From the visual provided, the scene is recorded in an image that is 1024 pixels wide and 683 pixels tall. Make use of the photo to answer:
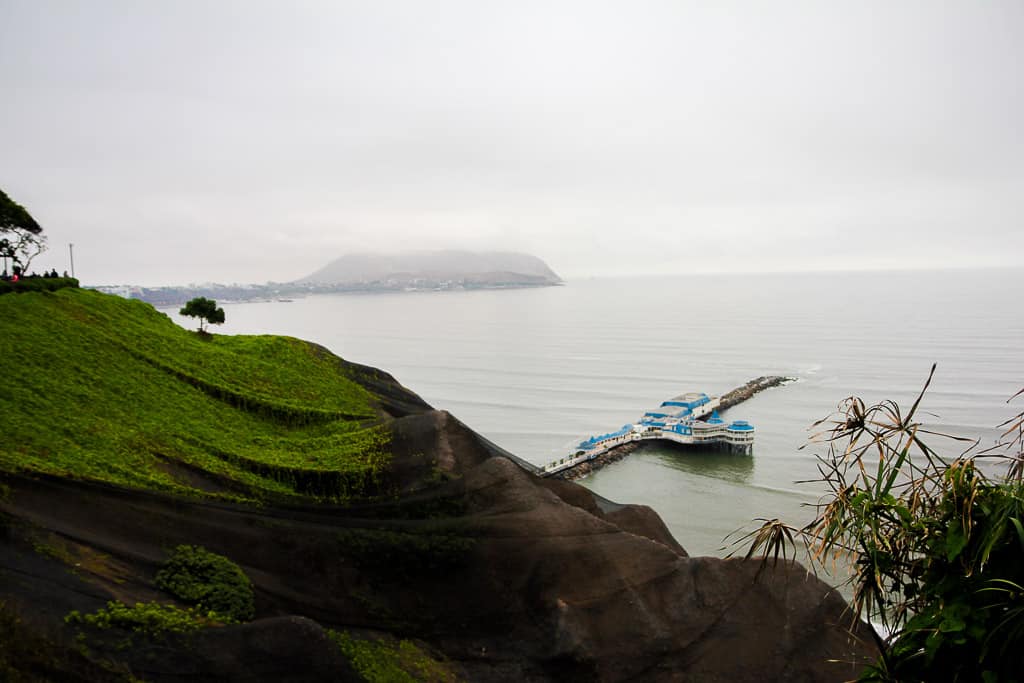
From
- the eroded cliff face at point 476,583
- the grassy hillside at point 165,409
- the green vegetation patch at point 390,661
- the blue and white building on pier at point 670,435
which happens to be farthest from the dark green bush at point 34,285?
the blue and white building on pier at point 670,435

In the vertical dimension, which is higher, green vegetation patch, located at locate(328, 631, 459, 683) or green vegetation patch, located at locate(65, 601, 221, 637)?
green vegetation patch, located at locate(65, 601, 221, 637)

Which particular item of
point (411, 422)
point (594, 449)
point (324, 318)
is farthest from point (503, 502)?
point (324, 318)

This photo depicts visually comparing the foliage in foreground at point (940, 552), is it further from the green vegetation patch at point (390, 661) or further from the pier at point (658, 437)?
the pier at point (658, 437)

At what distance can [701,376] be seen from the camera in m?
57.2

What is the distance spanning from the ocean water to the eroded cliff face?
567cm

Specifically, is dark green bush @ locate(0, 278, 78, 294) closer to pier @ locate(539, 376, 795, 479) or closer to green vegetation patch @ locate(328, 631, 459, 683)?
green vegetation patch @ locate(328, 631, 459, 683)

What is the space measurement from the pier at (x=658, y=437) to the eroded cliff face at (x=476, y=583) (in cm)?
1690

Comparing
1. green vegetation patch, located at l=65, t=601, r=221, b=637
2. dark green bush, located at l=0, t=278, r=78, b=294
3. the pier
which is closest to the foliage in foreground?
green vegetation patch, located at l=65, t=601, r=221, b=637

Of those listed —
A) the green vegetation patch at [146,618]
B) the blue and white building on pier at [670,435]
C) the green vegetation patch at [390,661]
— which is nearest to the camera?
the green vegetation patch at [146,618]

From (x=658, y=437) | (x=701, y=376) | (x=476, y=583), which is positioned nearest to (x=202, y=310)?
(x=476, y=583)

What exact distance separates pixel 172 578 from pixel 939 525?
11.2 metres

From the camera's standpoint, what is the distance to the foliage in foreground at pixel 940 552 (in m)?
4.88

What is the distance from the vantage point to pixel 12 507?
10352mm

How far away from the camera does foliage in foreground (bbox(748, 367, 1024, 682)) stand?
4.88 m
